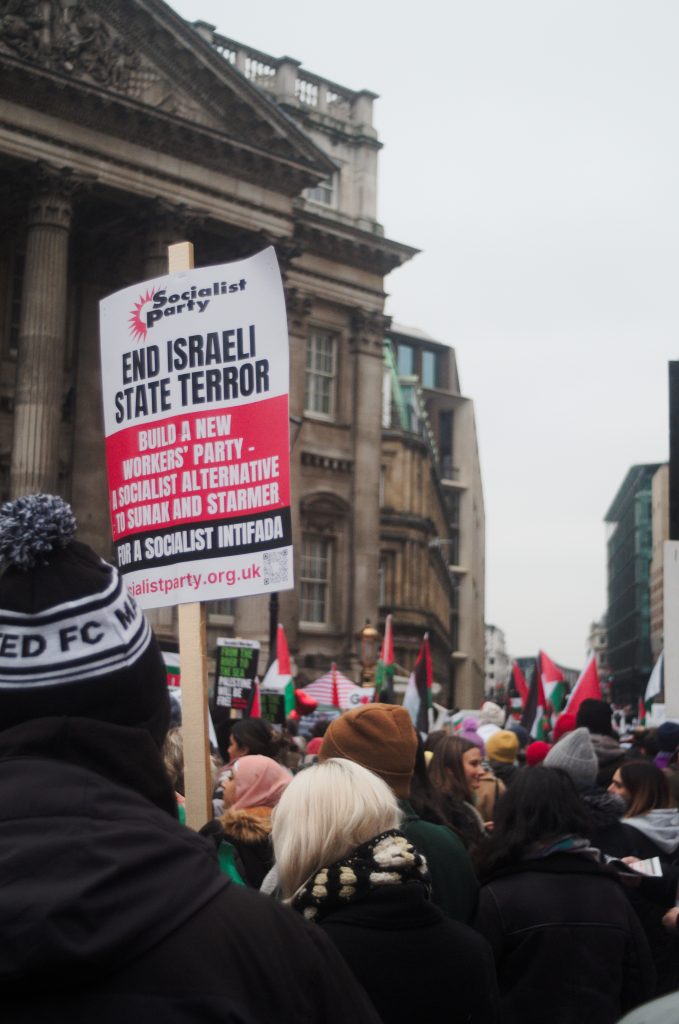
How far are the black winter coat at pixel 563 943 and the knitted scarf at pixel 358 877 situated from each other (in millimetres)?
1484

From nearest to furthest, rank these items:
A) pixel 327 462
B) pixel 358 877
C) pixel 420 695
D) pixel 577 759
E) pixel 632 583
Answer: pixel 358 877 → pixel 577 759 → pixel 420 695 → pixel 327 462 → pixel 632 583

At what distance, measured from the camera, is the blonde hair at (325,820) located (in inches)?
128

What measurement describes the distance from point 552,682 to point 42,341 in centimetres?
1340

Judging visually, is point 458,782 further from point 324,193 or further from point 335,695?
point 324,193

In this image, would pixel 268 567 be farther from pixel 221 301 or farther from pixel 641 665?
pixel 641 665

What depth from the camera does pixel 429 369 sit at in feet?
264

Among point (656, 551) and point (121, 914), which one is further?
point (656, 551)

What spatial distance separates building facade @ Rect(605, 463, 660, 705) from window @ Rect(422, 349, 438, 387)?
53545mm

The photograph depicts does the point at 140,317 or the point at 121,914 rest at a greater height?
the point at 140,317

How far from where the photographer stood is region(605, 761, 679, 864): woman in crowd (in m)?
6.18

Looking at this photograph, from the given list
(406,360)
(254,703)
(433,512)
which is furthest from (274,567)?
(406,360)

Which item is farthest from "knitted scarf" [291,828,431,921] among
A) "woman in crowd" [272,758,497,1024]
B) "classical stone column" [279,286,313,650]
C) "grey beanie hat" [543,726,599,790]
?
"classical stone column" [279,286,313,650]

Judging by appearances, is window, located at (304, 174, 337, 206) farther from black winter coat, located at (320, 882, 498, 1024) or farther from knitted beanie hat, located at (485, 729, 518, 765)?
black winter coat, located at (320, 882, 498, 1024)

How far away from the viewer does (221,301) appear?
18.9 ft
